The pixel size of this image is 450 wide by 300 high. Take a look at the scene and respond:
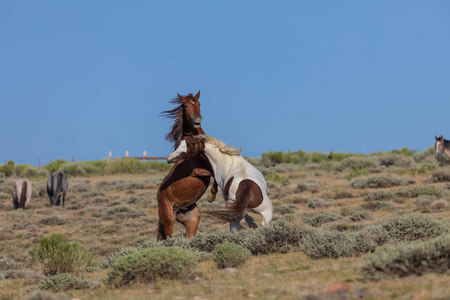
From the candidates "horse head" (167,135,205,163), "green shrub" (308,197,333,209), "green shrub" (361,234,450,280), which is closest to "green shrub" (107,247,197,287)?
"horse head" (167,135,205,163)

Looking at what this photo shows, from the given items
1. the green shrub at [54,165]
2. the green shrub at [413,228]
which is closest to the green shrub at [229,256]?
the green shrub at [413,228]

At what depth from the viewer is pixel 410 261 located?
5.73m

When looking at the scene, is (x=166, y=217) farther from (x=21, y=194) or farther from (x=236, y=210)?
(x=21, y=194)

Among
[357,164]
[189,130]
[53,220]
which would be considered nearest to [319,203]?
[53,220]

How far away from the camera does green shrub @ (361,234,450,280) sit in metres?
5.65

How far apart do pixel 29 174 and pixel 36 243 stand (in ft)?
107

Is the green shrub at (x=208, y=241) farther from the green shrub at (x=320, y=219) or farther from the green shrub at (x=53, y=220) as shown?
the green shrub at (x=53, y=220)

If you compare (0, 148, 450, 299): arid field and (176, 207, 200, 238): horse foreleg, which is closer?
(0, 148, 450, 299): arid field

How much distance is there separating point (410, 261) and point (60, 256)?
5.94m

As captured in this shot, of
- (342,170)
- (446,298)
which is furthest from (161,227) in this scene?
(342,170)

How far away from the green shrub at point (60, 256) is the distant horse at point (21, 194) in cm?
1879

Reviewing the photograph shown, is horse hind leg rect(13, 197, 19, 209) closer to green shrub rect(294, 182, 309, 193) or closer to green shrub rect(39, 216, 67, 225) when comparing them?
green shrub rect(39, 216, 67, 225)

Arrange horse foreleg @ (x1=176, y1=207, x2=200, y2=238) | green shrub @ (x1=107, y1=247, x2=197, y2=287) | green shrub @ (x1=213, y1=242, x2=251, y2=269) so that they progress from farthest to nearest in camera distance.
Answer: horse foreleg @ (x1=176, y1=207, x2=200, y2=238)
green shrub @ (x1=213, y1=242, x2=251, y2=269)
green shrub @ (x1=107, y1=247, x2=197, y2=287)

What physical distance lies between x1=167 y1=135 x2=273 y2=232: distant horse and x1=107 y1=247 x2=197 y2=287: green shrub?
3.79 feet
